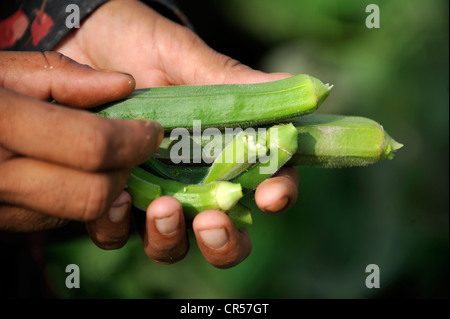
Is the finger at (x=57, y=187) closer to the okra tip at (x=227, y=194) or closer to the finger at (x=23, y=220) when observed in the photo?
the finger at (x=23, y=220)

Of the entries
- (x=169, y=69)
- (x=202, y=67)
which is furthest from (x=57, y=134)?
(x=169, y=69)

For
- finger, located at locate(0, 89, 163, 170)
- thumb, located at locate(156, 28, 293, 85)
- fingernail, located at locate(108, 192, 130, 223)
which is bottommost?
fingernail, located at locate(108, 192, 130, 223)

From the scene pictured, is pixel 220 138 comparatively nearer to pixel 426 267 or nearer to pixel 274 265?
pixel 274 265

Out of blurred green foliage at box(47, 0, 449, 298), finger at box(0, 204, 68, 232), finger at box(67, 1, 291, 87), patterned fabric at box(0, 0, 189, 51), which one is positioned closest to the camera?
finger at box(0, 204, 68, 232)

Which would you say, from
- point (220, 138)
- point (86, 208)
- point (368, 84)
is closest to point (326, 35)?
point (368, 84)

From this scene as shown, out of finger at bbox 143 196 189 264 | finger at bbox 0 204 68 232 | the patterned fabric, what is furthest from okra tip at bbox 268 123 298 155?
the patterned fabric

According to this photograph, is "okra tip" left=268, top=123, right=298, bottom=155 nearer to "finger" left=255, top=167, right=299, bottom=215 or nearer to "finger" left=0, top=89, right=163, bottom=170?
"finger" left=255, top=167, right=299, bottom=215

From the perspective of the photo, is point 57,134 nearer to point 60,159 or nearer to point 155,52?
point 60,159
